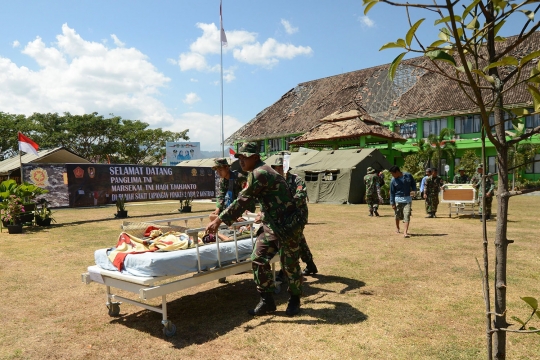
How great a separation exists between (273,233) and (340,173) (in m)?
17.9

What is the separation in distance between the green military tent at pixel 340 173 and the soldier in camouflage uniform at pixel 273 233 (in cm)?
1738

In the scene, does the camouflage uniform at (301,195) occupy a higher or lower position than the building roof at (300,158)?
lower

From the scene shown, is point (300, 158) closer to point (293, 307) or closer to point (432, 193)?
point (432, 193)

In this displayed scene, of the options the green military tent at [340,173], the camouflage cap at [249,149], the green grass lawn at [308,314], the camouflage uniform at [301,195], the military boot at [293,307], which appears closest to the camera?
the green grass lawn at [308,314]

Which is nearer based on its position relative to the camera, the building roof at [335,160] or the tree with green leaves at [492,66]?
the tree with green leaves at [492,66]

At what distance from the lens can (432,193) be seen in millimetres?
15125

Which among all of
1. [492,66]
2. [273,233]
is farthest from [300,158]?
[492,66]

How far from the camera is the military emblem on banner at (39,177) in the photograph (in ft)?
49.1

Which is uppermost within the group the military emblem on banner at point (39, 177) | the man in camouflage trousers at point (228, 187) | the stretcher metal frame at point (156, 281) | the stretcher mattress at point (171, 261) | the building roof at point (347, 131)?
the building roof at point (347, 131)

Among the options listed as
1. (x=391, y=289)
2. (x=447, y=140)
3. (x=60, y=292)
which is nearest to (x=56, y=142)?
(x=447, y=140)

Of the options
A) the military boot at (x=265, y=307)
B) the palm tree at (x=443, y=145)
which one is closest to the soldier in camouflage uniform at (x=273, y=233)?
the military boot at (x=265, y=307)

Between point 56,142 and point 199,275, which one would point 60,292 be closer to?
point 199,275

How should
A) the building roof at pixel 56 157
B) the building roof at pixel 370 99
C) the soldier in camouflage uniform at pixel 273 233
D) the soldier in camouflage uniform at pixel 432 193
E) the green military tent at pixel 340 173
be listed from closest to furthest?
the soldier in camouflage uniform at pixel 273 233, the soldier in camouflage uniform at pixel 432 193, the green military tent at pixel 340 173, the building roof at pixel 56 157, the building roof at pixel 370 99

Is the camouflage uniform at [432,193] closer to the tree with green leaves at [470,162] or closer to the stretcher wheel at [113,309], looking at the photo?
the stretcher wheel at [113,309]
